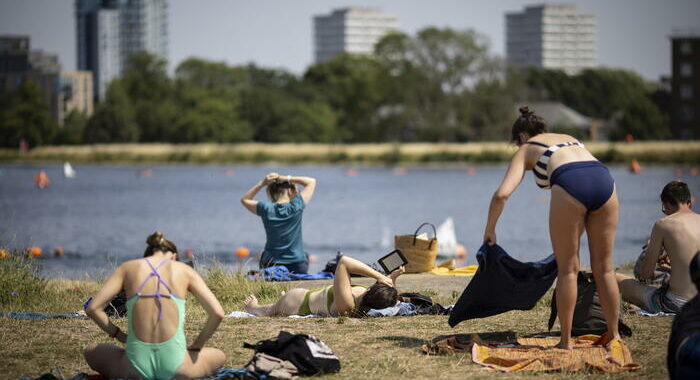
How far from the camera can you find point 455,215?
36.7 metres

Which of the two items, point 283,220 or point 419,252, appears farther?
point 419,252

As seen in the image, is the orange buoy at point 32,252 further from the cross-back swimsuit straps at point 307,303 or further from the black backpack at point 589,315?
the black backpack at point 589,315

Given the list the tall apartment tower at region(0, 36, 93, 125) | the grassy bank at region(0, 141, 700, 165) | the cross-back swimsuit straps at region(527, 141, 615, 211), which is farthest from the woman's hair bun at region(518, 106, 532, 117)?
the tall apartment tower at region(0, 36, 93, 125)

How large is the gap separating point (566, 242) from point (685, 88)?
87.4 metres

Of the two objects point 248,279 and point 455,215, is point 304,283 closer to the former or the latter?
point 248,279

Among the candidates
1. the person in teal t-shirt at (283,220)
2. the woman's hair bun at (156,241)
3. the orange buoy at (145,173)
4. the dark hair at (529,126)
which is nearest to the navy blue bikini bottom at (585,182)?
the dark hair at (529,126)

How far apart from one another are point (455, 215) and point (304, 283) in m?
26.4

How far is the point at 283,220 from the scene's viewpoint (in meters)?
11.1

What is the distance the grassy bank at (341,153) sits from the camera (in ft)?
190

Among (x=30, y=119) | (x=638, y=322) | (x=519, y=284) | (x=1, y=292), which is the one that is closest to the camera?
(x=519, y=284)

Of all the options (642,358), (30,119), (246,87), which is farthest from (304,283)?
(246,87)

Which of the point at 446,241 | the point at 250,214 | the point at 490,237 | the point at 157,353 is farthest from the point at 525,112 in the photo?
the point at 250,214

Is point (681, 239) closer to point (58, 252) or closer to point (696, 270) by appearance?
point (696, 270)

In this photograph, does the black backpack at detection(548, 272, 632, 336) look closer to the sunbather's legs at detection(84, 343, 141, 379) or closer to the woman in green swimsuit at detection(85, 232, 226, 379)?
the woman in green swimsuit at detection(85, 232, 226, 379)
